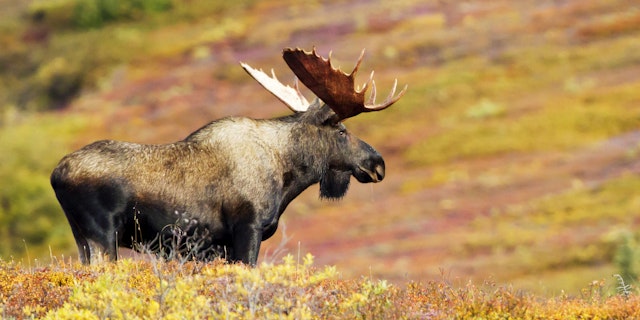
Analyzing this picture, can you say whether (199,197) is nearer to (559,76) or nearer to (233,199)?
(233,199)

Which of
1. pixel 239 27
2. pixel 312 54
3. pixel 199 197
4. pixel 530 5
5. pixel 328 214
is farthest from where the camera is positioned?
pixel 239 27

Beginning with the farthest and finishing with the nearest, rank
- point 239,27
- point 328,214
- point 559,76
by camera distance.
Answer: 1. point 239,27
2. point 559,76
3. point 328,214

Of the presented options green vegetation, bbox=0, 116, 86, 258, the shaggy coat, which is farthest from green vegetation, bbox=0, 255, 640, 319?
green vegetation, bbox=0, 116, 86, 258

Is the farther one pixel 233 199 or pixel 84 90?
pixel 84 90

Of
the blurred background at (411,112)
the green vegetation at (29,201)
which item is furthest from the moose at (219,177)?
the green vegetation at (29,201)

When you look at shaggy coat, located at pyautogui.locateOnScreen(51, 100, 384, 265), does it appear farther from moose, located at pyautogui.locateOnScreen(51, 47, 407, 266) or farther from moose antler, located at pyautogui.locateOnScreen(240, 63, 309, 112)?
moose antler, located at pyautogui.locateOnScreen(240, 63, 309, 112)

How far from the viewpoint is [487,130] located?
2389 inches

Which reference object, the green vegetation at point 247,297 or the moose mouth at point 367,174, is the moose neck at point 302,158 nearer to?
the moose mouth at point 367,174

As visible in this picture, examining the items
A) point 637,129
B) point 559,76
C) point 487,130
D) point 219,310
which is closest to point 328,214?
point 487,130

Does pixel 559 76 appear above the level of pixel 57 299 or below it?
above

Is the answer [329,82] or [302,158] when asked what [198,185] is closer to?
[302,158]

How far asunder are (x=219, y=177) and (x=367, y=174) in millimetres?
2095

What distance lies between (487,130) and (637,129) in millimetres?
7444

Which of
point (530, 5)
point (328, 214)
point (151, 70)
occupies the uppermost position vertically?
point (530, 5)
